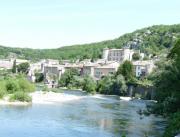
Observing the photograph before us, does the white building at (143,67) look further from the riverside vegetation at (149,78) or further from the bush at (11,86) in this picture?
the bush at (11,86)

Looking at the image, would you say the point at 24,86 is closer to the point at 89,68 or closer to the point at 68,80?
the point at 68,80

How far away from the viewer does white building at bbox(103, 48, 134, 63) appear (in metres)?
146

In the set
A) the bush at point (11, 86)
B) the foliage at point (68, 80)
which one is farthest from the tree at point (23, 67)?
the bush at point (11, 86)

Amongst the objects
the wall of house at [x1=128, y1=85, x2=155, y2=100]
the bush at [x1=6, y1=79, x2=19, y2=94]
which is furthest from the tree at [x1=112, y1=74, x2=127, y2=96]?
the bush at [x1=6, y1=79, x2=19, y2=94]

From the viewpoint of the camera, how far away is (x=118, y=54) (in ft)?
500

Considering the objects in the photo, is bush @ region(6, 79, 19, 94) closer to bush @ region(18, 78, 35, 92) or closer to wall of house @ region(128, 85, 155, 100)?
bush @ region(18, 78, 35, 92)

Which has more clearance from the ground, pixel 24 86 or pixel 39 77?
pixel 24 86

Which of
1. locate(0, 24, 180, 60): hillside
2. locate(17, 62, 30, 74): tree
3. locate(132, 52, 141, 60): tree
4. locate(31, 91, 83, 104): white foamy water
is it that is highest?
locate(0, 24, 180, 60): hillside

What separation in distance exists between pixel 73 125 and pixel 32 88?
34.9 metres

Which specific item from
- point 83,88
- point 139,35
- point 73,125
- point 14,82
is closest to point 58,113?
point 73,125

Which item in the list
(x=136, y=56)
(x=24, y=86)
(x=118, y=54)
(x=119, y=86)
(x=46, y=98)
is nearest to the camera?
(x=46, y=98)

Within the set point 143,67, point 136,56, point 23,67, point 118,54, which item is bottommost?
point 23,67

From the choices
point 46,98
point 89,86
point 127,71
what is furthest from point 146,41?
point 46,98

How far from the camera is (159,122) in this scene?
131 ft
